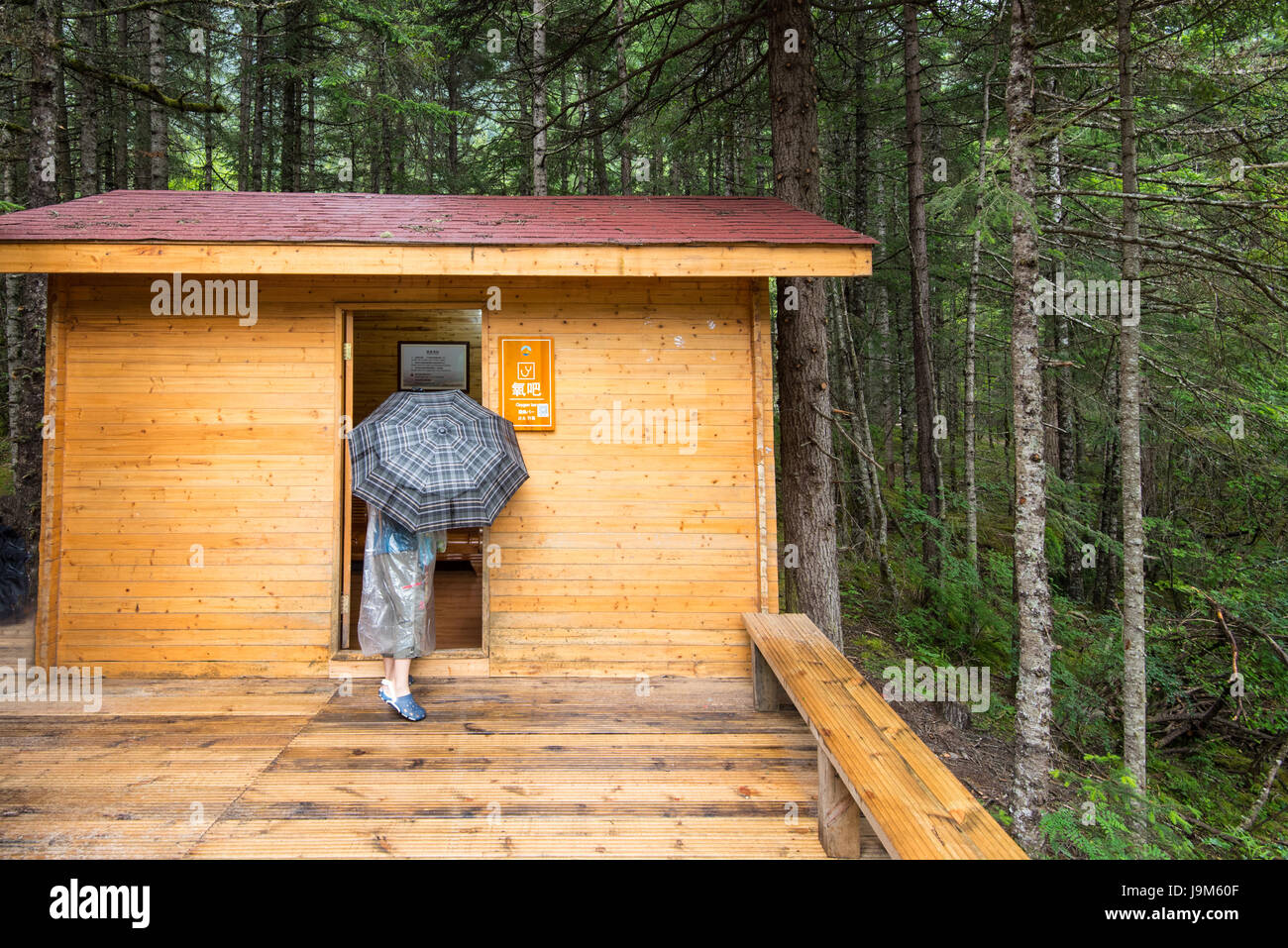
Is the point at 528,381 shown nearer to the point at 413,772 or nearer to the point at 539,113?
the point at 413,772

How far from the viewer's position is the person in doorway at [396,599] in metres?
3.82

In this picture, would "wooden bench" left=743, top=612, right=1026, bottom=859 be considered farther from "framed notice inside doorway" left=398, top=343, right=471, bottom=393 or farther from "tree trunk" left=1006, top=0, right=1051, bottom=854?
"framed notice inside doorway" left=398, top=343, right=471, bottom=393

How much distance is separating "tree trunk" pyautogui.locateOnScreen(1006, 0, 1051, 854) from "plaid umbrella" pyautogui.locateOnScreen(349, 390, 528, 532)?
3661mm

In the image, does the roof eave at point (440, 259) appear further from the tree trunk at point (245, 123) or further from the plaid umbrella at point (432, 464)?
the tree trunk at point (245, 123)

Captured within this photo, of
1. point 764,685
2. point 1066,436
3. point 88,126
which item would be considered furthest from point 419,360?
point 1066,436

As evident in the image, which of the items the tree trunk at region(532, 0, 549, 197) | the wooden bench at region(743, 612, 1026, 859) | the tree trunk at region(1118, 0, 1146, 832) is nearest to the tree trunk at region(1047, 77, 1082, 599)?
the tree trunk at region(1118, 0, 1146, 832)

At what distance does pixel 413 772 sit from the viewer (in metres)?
3.35

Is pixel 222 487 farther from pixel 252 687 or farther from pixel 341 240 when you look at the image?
pixel 341 240

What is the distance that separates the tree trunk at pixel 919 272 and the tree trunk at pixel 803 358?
139 inches

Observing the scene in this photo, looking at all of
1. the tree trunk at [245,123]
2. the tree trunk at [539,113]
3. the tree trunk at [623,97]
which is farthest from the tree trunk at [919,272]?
the tree trunk at [245,123]

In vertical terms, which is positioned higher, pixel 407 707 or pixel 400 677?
pixel 400 677

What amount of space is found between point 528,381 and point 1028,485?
3720 millimetres

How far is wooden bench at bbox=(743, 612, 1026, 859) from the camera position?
82.0 inches
